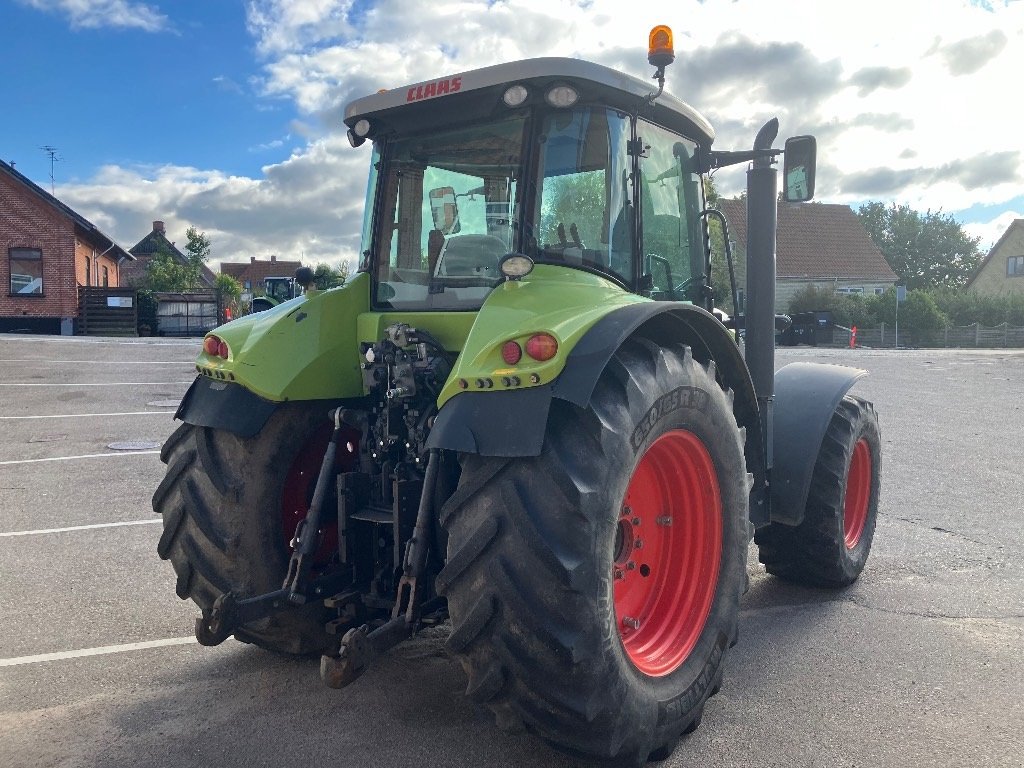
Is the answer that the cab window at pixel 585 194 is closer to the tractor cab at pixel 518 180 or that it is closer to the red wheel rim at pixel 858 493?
the tractor cab at pixel 518 180

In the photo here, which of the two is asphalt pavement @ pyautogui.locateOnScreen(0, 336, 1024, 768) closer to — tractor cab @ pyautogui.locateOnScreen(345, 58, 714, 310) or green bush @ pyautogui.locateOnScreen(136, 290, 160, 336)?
tractor cab @ pyautogui.locateOnScreen(345, 58, 714, 310)

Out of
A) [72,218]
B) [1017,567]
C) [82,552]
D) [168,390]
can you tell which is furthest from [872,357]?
[72,218]

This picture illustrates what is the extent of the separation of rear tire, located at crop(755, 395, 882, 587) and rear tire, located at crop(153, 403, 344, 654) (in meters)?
2.59

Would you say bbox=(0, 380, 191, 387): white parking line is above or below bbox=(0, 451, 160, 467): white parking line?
above

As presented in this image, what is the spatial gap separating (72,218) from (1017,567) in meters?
33.3

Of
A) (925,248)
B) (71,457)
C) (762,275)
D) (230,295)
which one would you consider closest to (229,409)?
(762,275)

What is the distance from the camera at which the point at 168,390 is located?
50.5 feet

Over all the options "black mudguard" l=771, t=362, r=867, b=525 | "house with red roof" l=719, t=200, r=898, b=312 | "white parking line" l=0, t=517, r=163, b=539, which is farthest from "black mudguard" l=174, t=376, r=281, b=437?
"house with red roof" l=719, t=200, r=898, b=312

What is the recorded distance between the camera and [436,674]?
12.2ft

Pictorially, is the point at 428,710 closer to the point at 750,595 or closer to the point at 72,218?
the point at 750,595

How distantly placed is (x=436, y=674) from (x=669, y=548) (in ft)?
3.70

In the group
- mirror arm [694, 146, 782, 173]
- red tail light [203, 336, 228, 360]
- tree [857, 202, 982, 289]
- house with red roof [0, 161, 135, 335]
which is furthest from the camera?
tree [857, 202, 982, 289]

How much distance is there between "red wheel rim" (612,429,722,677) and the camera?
130 inches

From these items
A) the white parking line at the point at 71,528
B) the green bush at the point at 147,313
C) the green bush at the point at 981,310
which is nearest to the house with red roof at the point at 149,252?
the green bush at the point at 147,313
